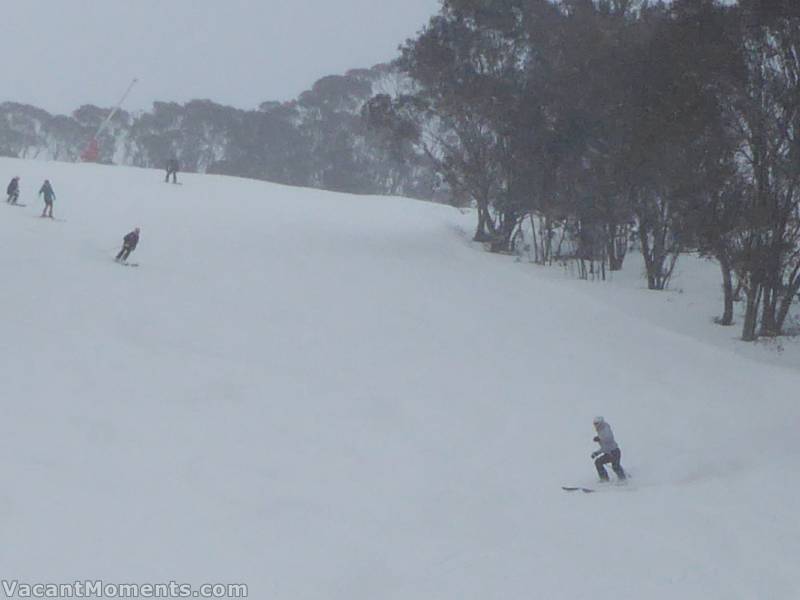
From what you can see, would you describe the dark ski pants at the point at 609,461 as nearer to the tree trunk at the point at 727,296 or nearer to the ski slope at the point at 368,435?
the ski slope at the point at 368,435

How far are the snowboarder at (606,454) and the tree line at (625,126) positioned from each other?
1051 cm

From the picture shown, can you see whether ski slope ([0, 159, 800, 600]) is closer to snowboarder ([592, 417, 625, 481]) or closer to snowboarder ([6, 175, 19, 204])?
snowboarder ([592, 417, 625, 481])

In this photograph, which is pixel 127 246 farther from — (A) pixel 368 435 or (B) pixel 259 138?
(B) pixel 259 138

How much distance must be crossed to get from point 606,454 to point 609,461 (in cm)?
11

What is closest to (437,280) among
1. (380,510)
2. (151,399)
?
(151,399)

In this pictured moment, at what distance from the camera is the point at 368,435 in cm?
1398

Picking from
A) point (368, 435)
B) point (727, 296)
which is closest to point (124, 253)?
point (368, 435)

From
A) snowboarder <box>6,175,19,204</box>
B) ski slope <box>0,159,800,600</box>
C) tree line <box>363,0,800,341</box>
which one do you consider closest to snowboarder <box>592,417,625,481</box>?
ski slope <box>0,159,800,600</box>

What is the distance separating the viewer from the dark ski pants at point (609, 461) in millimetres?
12461

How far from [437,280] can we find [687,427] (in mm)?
12540

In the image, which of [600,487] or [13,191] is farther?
[13,191]

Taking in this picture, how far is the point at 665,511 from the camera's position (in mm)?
11211

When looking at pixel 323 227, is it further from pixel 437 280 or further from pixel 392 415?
pixel 392 415

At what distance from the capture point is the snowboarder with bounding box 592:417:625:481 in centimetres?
1248
